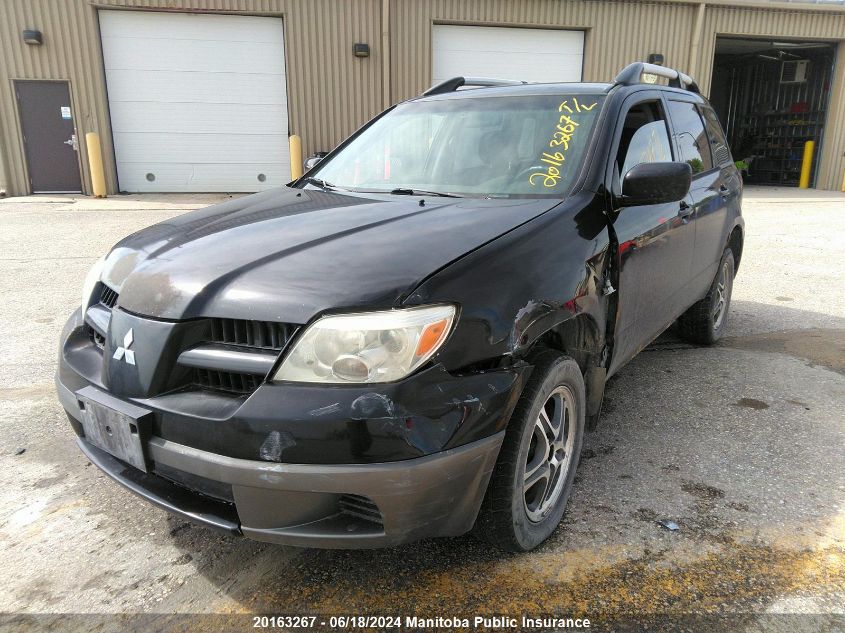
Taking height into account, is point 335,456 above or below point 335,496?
above

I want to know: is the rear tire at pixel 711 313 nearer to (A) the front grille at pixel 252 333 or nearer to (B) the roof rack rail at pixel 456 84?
(B) the roof rack rail at pixel 456 84

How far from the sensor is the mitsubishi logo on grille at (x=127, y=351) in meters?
1.88

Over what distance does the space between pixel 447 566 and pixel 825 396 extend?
2.74 m

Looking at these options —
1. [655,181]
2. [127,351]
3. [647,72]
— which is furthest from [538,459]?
[647,72]

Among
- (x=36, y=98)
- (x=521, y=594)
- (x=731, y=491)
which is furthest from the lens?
(x=36, y=98)

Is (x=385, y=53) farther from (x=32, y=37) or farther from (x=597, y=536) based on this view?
(x=597, y=536)

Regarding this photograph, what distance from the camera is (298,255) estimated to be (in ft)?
6.53

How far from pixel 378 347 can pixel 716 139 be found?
3.72 metres

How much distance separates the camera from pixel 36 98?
1366 cm

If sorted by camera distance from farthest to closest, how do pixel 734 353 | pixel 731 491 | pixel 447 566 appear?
pixel 734 353
pixel 731 491
pixel 447 566

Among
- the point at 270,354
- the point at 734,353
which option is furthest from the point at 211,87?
the point at 270,354

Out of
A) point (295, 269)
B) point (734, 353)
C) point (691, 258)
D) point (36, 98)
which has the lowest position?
point (734, 353)

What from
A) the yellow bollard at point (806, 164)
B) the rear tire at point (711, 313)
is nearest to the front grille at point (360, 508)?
the rear tire at point (711, 313)

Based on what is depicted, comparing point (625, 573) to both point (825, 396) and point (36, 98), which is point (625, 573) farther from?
point (36, 98)
